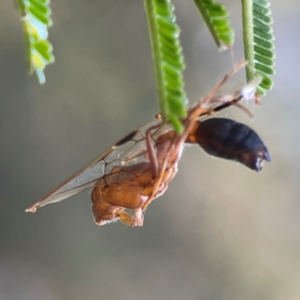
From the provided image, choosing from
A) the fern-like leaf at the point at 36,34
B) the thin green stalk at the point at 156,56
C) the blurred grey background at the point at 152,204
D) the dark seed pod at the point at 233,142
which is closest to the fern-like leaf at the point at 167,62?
the thin green stalk at the point at 156,56

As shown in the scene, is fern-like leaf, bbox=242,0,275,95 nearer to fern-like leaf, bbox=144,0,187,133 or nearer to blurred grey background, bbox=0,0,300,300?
fern-like leaf, bbox=144,0,187,133

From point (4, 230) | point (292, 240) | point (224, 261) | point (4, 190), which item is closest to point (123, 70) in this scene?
point (4, 190)

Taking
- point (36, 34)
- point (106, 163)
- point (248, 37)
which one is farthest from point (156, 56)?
point (106, 163)

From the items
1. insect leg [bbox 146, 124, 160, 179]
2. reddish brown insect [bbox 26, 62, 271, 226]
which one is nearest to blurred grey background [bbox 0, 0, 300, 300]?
reddish brown insect [bbox 26, 62, 271, 226]

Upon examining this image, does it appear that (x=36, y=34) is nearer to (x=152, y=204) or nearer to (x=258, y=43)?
(x=258, y=43)

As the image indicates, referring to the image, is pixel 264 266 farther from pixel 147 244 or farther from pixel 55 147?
pixel 55 147

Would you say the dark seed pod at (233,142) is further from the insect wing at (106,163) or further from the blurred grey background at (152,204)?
the blurred grey background at (152,204)
